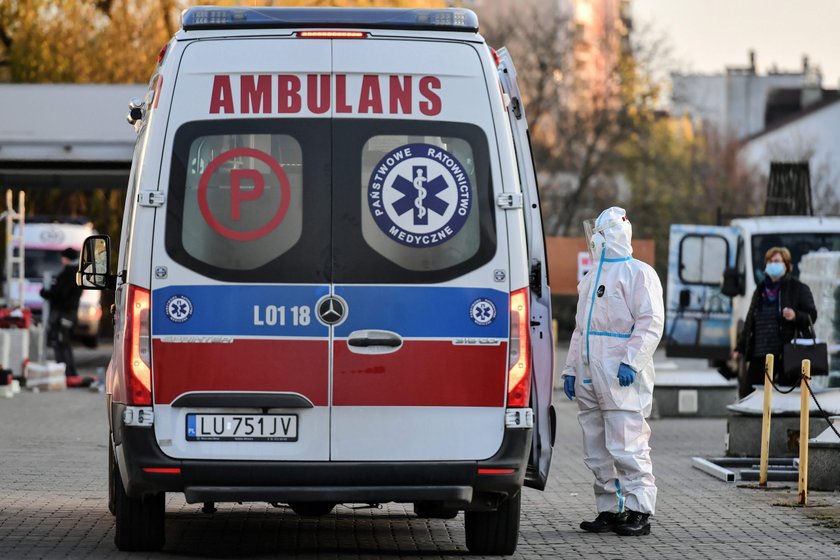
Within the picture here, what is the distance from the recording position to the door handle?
25.4 feet

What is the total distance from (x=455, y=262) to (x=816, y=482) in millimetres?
5125

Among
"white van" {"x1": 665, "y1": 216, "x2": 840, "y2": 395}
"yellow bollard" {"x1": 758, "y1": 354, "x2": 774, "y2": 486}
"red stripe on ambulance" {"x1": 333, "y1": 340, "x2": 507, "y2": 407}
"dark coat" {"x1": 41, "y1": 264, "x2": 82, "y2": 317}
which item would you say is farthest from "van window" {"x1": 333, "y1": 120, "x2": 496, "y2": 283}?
"dark coat" {"x1": 41, "y1": 264, "x2": 82, "y2": 317}

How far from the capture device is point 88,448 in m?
14.9

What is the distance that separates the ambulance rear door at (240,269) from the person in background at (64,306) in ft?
50.5

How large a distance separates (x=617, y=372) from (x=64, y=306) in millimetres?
15207

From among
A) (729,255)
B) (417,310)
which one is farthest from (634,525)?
(729,255)

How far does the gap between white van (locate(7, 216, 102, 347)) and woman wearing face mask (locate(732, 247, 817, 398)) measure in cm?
2273

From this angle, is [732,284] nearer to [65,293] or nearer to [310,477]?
[65,293]

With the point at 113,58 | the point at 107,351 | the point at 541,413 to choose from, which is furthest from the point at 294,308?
the point at 107,351

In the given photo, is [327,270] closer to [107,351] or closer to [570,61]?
[107,351]

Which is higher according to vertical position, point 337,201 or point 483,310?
point 337,201

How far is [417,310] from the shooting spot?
775 centimetres

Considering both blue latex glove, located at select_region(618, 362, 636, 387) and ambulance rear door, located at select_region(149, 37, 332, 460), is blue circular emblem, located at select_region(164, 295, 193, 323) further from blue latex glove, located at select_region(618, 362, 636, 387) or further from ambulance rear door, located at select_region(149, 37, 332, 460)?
blue latex glove, located at select_region(618, 362, 636, 387)

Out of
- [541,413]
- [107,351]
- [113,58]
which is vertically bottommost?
[107,351]
